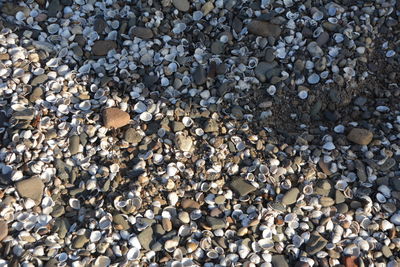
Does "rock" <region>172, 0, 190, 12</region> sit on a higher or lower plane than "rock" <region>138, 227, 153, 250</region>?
higher

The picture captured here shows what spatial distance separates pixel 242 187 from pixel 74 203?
582mm

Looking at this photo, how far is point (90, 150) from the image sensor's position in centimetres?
182

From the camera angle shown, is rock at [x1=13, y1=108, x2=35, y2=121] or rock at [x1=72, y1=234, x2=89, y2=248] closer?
rock at [x1=72, y1=234, x2=89, y2=248]

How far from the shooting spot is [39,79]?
197 centimetres

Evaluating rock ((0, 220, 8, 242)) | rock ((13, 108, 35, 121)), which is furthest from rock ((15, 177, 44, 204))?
rock ((13, 108, 35, 121))

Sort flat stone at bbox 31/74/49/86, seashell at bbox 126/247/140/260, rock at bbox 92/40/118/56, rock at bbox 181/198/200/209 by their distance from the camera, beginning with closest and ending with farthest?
seashell at bbox 126/247/140/260 < rock at bbox 181/198/200/209 < flat stone at bbox 31/74/49/86 < rock at bbox 92/40/118/56

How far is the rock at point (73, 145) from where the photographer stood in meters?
1.81

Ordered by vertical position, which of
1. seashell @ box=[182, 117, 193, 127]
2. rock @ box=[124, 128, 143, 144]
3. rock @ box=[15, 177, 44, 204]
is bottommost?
rock @ box=[15, 177, 44, 204]

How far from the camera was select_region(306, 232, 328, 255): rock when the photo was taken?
5.44ft

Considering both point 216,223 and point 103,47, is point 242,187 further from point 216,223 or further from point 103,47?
point 103,47

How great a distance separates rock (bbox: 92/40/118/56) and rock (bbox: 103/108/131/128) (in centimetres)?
33

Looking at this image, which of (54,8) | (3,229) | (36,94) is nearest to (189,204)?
(3,229)

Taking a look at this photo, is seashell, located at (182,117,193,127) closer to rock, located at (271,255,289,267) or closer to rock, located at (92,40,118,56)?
rock, located at (92,40,118,56)

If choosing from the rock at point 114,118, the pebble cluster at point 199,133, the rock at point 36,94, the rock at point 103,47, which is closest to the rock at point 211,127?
the pebble cluster at point 199,133
